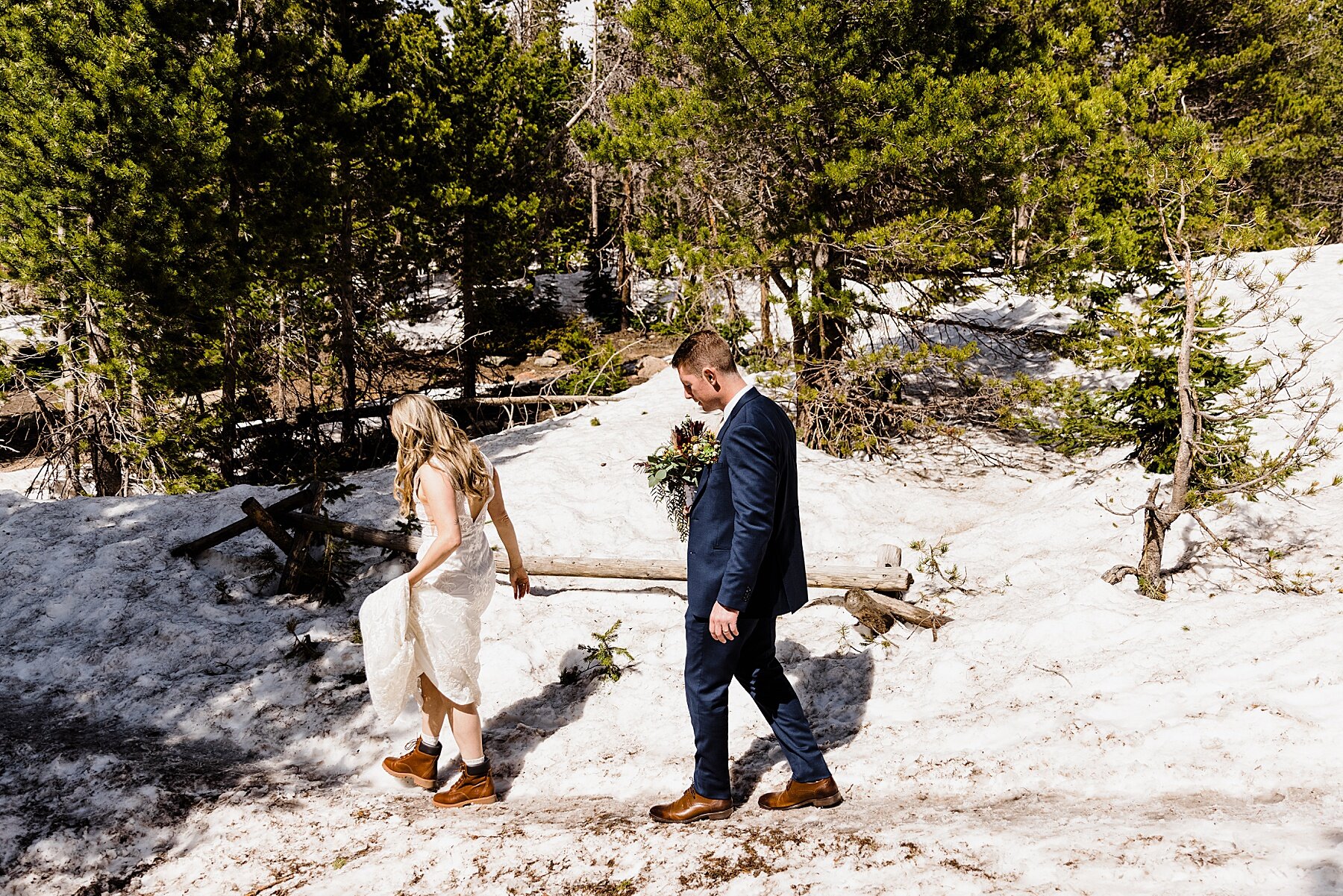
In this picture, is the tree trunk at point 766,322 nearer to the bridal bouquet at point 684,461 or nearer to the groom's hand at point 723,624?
the bridal bouquet at point 684,461

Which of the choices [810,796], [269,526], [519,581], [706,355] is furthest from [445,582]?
[269,526]

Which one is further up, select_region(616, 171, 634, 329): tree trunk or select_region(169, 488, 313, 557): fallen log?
select_region(616, 171, 634, 329): tree trunk

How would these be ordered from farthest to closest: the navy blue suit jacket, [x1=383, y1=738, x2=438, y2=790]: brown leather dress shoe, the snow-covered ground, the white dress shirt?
[x1=383, y1=738, x2=438, y2=790]: brown leather dress shoe → the white dress shirt → the navy blue suit jacket → the snow-covered ground

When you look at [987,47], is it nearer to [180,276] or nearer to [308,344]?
[180,276]

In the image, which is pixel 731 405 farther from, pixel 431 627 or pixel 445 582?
pixel 431 627

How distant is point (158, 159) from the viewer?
8664 millimetres

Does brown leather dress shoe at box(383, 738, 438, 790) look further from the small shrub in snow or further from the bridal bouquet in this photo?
the bridal bouquet

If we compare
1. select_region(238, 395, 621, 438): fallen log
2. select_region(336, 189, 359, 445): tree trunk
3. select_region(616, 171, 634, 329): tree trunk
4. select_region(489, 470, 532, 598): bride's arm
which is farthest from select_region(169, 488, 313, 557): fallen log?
select_region(616, 171, 634, 329): tree trunk

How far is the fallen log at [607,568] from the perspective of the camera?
5.89 m

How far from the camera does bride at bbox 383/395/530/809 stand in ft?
12.6

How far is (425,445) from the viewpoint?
12.6 ft

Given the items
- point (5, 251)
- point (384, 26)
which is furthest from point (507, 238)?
point (5, 251)

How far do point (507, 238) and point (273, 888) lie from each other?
48.1 ft

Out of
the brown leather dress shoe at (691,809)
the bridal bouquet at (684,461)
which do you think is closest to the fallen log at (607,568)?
the bridal bouquet at (684,461)
